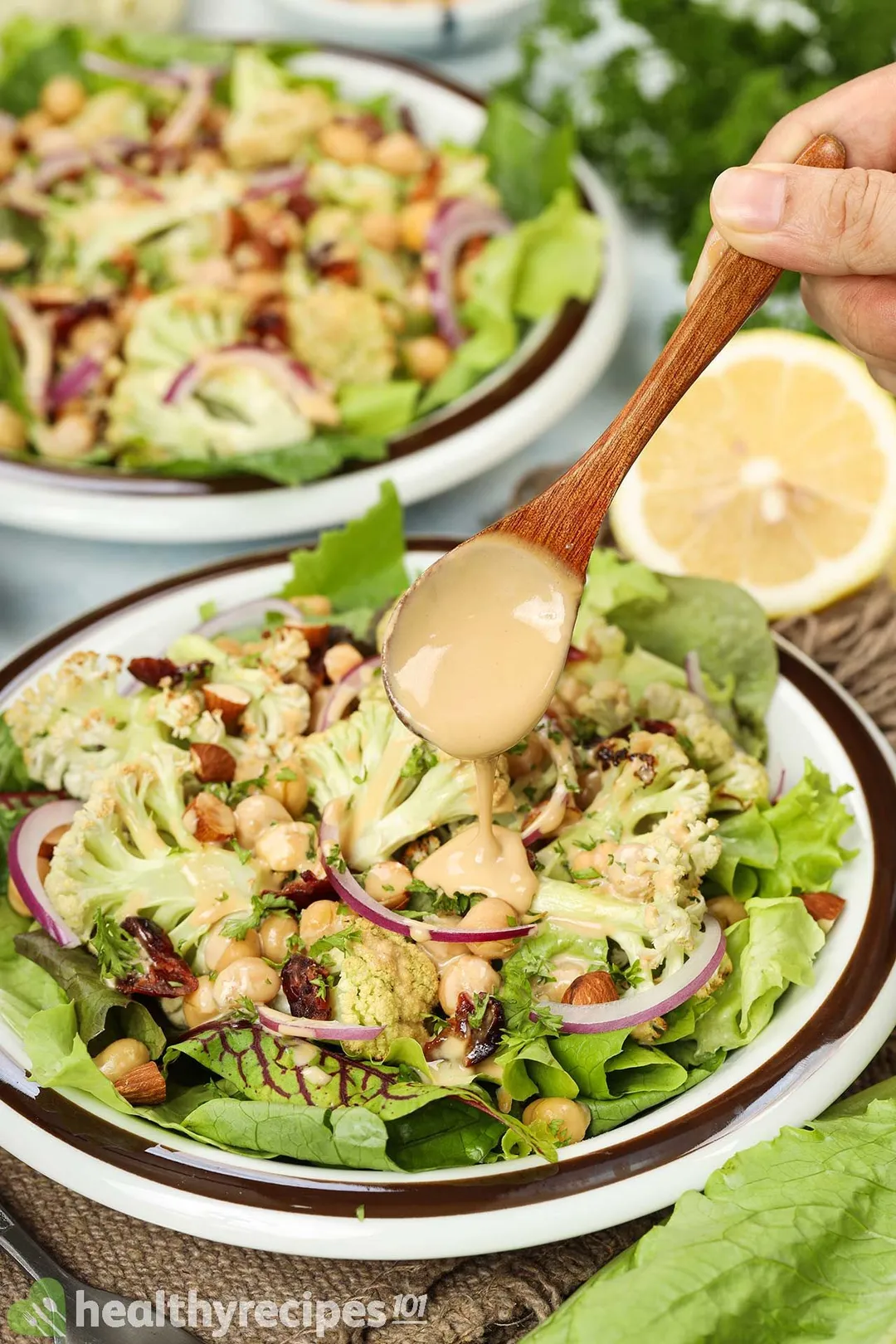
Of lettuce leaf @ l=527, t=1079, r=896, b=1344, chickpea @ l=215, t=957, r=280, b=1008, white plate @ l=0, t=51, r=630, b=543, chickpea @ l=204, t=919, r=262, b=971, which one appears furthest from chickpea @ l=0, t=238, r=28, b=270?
lettuce leaf @ l=527, t=1079, r=896, b=1344

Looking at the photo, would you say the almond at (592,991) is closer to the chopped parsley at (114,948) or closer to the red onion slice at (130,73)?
the chopped parsley at (114,948)

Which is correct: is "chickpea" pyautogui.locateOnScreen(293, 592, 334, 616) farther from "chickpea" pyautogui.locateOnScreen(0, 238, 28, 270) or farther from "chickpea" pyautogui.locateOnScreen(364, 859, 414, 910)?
"chickpea" pyautogui.locateOnScreen(0, 238, 28, 270)

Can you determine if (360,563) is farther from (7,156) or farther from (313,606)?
(7,156)

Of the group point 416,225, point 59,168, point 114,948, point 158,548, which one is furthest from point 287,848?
point 59,168

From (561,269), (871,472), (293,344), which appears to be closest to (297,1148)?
(871,472)

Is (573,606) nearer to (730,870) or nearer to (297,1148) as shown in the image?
(730,870)
